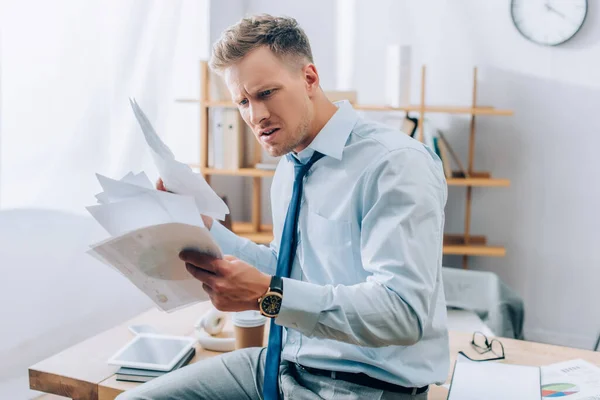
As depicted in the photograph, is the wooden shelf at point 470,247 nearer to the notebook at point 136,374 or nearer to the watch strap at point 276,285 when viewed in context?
the notebook at point 136,374

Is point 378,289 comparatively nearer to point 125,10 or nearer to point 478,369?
point 478,369

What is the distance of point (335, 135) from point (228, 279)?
1.52ft

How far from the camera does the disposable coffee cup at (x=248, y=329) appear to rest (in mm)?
1604

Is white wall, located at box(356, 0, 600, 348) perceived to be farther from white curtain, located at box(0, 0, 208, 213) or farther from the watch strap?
the watch strap

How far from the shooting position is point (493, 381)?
142cm

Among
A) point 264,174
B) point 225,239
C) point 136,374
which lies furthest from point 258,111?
point 264,174

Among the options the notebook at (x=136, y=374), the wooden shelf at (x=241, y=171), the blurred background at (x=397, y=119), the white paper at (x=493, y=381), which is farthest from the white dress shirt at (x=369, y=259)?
the wooden shelf at (x=241, y=171)

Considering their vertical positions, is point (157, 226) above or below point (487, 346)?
above

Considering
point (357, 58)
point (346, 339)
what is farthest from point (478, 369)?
point (357, 58)

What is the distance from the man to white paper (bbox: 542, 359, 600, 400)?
0.95 feet

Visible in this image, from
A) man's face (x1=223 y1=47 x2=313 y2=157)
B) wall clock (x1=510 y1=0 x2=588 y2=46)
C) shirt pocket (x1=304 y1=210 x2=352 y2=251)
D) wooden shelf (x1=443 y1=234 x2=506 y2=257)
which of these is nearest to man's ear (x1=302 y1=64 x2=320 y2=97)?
man's face (x1=223 y1=47 x2=313 y2=157)

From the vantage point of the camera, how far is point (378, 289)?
3.51ft

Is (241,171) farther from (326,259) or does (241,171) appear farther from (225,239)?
(326,259)

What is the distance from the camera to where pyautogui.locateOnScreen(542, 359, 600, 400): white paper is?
1.33m
